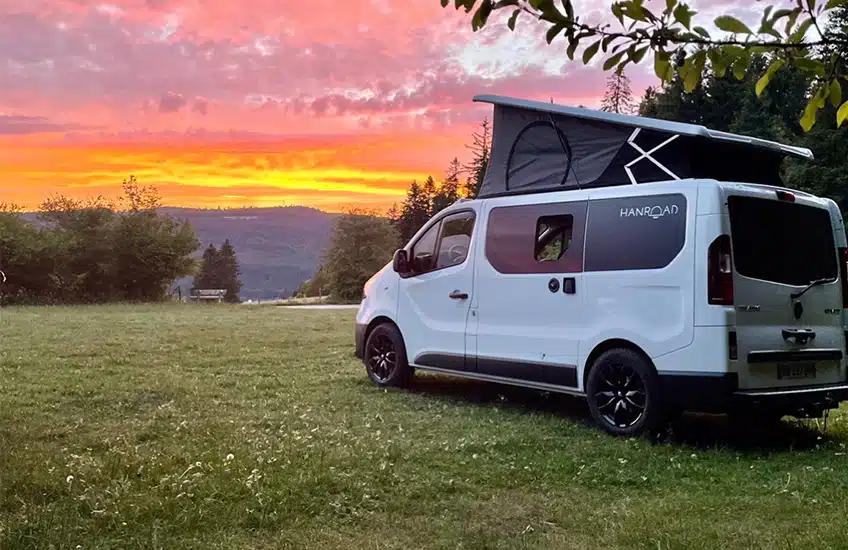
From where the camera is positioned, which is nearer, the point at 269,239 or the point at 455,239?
the point at 455,239

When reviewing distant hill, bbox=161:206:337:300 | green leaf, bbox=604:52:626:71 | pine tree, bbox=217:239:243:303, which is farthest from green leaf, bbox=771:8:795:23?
pine tree, bbox=217:239:243:303

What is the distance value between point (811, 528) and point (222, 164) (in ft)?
35.7

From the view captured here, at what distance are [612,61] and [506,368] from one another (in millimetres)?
5493

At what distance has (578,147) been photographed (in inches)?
296

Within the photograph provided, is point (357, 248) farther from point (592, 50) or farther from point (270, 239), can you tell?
point (592, 50)

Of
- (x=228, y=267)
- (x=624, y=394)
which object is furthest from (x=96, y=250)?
(x=228, y=267)

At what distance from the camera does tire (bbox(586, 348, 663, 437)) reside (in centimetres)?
640

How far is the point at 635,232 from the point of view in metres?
6.64

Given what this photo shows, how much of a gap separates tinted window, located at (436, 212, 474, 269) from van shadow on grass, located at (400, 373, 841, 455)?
1.49 m

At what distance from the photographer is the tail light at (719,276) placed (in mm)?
6039

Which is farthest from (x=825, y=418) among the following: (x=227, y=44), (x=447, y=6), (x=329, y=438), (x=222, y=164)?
(x=222, y=164)

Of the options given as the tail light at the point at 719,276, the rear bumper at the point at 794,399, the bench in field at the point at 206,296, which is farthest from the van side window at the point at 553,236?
the bench in field at the point at 206,296

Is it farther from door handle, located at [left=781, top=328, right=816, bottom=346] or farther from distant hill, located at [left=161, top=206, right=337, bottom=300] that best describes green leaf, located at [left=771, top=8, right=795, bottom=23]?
distant hill, located at [left=161, top=206, right=337, bottom=300]

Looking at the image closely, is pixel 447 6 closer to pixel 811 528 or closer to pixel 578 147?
pixel 811 528
